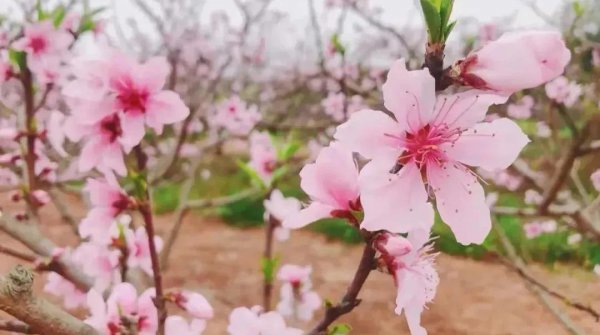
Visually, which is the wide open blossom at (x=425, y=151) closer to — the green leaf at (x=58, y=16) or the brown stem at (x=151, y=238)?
the brown stem at (x=151, y=238)

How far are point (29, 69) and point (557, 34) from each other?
1046 millimetres

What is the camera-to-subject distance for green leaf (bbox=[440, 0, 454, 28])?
489mm

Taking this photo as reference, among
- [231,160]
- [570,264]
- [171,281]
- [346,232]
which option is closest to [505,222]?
[346,232]

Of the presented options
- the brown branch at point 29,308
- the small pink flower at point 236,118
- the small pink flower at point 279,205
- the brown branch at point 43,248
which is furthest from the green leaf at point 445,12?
the small pink flower at point 236,118

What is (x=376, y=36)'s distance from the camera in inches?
259

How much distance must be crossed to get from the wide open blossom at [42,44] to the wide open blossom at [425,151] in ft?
2.93

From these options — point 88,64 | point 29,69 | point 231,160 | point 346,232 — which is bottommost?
point 231,160

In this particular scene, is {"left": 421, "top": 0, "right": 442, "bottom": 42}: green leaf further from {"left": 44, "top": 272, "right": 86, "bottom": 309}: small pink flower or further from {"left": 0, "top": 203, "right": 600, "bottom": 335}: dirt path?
{"left": 44, "top": 272, "right": 86, "bottom": 309}: small pink flower

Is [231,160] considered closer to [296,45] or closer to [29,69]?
[296,45]

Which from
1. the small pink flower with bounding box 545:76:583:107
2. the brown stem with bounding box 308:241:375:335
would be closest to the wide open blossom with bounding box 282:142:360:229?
the brown stem with bounding box 308:241:375:335

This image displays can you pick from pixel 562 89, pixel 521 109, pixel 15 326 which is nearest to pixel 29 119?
pixel 15 326

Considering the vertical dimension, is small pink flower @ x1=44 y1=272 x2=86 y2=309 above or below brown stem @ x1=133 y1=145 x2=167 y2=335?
below

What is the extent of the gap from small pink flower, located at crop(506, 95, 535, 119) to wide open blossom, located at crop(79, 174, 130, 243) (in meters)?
3.63

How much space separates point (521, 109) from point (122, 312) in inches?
147
